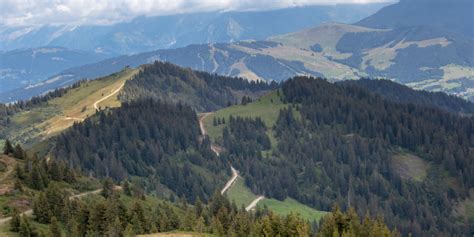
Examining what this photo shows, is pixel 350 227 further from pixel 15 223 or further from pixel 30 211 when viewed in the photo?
pixel 30 211

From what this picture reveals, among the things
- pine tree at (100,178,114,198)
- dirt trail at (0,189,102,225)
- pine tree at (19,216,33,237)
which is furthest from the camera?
pine tree at (100,178,114,198)

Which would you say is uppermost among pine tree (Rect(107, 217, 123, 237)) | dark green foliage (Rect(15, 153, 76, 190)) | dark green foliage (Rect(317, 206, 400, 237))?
dark green foliage (Rect(15, 153, 76, 190))

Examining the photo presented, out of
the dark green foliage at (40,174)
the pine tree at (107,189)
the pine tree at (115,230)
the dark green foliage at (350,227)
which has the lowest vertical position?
the dark green foliage at (350,227)

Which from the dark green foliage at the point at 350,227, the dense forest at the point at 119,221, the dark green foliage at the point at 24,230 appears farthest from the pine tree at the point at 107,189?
the dark green foliage at the point at 350,227

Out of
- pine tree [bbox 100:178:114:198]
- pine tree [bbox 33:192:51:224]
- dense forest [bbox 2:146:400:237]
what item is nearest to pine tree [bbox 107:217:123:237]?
dense forest [bbox 2:146:400:237]

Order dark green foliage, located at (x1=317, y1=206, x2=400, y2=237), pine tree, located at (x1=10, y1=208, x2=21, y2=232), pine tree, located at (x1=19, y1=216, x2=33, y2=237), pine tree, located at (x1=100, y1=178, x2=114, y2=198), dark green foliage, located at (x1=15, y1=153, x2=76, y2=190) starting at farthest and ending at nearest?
pine tree, located at (x1=100, y1=178, x2=114, y2=198)
dark green foliage, located at (x1=15, y1=153, x2=76, y2=190)
dark green foliage, located at (x1=317, y1=206, x2=400, y2=237)
pine tree, located at (x1=10, y1=208, x2=21, y2=232)
pine tree, located at (x1=19, y1=216, x2=33, y2=237)

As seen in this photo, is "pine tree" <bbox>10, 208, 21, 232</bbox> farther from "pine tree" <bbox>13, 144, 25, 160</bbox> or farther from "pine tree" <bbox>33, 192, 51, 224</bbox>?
"pine tree" <bbox>13, 144, 25, 160</bbox>

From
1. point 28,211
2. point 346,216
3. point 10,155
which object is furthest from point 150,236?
point 10,155

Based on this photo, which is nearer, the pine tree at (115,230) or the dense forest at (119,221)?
the pine tree at (115,230)

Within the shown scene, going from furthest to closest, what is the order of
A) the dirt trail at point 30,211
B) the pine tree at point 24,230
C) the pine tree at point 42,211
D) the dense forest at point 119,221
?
1. the pine tree at point 42,211
2. the dirt trail at point 30,211
3. the dense forest at point 119,221
4. the pine tree at point 24,230

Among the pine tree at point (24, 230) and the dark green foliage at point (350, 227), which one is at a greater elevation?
the pine tree at point (24, 230)

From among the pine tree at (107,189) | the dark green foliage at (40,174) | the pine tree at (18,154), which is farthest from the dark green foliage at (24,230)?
the pine tree at (18,154)

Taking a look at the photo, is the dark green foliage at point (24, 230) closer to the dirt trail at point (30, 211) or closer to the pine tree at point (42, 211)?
the dirt trail at point (30, 211)

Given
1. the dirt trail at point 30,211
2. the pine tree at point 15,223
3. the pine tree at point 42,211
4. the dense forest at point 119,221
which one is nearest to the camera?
the pine tree at point 15,223
